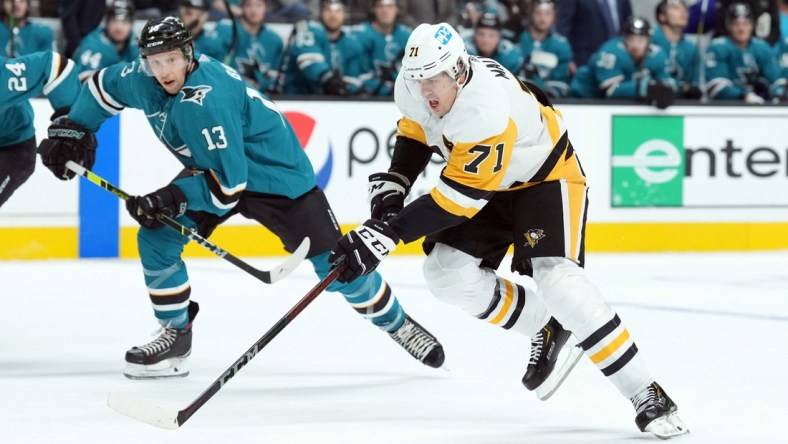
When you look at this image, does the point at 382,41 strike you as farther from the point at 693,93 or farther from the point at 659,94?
the point at 693,93

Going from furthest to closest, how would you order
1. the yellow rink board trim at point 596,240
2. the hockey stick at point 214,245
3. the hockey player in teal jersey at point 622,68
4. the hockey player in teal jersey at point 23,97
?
the hockey player in teal jersey at point 622,68 → the yellow rink board trim at point 596,240 → the hockey player in teal jersey at point 23,97 → the hockey stick at point 214,245

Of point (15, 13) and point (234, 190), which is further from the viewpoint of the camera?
point (15, 13)

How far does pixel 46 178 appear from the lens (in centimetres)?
686

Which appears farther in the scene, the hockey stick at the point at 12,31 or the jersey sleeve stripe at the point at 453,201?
the hockey stick at the point at 12,31

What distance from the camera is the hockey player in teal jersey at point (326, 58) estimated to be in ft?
24.5

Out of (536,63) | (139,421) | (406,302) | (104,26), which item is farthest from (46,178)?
(139,421)

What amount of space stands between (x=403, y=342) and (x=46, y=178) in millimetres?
3338

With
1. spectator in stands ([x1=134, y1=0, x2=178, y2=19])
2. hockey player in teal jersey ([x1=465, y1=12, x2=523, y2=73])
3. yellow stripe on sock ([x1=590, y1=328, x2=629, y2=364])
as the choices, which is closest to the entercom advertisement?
hockey player in teal jersey ([x1=465, y1=12, x2=523, y2=73])

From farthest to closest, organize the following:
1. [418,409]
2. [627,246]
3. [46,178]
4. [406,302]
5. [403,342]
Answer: [627,246], [46,178], [406,302], [403,342], [418,409]

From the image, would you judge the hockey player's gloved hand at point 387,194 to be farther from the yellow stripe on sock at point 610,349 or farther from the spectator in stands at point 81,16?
the spectator in stands at point 81,16

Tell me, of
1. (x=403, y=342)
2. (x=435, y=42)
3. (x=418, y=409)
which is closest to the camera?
(x=435, y=42)

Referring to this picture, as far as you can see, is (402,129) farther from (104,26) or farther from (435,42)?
(104,26)

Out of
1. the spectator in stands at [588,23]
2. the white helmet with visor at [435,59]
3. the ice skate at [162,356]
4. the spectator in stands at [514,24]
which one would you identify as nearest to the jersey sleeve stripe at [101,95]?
the ice skate at [162,356]

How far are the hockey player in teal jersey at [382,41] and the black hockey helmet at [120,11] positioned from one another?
1319 mm
